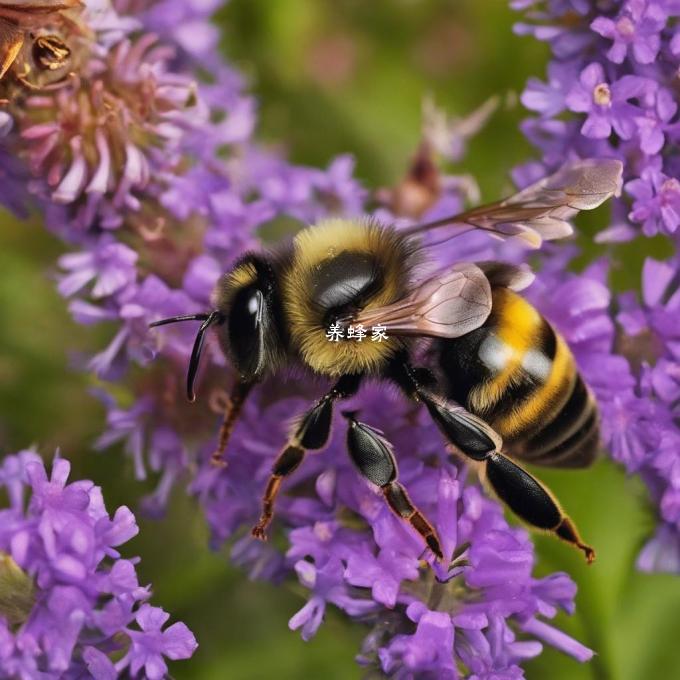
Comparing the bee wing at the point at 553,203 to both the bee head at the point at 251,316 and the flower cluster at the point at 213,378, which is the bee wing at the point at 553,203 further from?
the bee head at the point at 251,316

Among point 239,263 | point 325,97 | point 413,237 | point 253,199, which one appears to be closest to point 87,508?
point 239,263

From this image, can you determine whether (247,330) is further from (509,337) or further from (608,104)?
(608,104)

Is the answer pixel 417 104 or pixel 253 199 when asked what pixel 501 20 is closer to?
pixel 417 104

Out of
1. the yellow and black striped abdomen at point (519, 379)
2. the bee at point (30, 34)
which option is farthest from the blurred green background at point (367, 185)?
the bee at point (30, 34)

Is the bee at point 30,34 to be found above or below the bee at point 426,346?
above

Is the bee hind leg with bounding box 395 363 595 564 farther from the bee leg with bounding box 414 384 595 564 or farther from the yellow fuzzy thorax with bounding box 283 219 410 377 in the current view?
the yellow fuzzy thorax with bounding box 283 219 410 377

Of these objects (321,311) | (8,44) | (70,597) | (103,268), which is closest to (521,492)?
(321,311)
